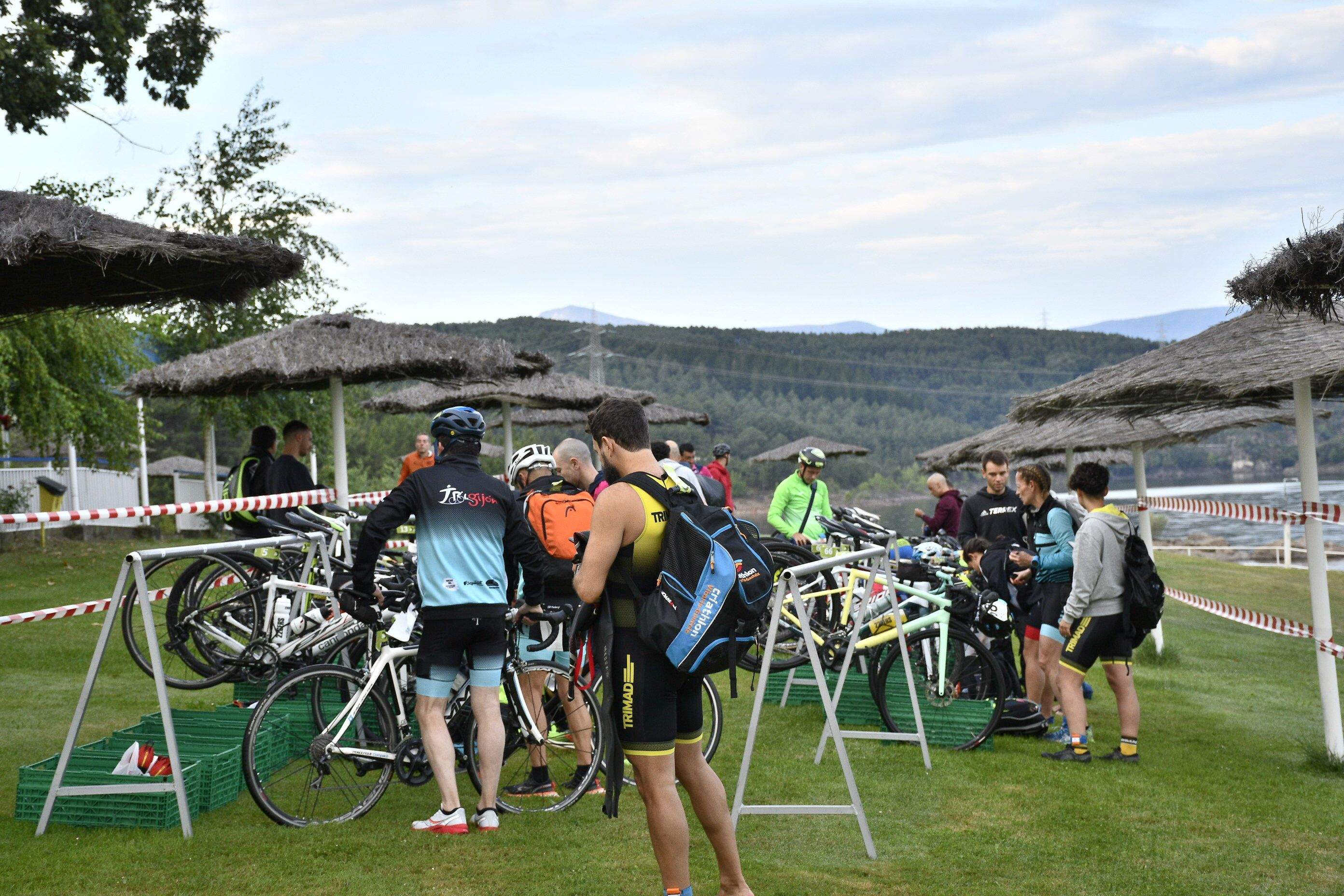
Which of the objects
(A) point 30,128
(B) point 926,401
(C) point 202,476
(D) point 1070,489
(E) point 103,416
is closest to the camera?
(D) point 1070,489

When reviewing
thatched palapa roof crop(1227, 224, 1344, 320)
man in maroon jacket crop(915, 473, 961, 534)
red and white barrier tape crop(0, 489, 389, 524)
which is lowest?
man in maroon jacket crop(915, 473, 961, 534)

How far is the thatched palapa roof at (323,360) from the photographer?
34.2ft

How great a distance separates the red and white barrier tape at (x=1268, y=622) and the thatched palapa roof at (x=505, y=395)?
27.7 feet

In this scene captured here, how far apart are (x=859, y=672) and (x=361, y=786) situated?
3.93 meters

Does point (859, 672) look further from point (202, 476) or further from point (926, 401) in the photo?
point (926, 401)

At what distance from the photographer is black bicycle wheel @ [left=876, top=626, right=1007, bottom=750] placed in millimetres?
7488

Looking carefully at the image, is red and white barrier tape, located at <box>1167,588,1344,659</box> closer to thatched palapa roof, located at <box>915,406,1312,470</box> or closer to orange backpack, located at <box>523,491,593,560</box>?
thatched palapa roof, located at <box>915,406,1312,470</box>

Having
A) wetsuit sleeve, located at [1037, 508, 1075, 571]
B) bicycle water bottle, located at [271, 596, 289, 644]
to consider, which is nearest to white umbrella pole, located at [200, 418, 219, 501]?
bicycle water bottle, located at [271, 596, 289, 644]

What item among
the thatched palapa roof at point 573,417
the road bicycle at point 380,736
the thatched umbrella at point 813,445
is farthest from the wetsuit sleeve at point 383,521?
the thatched umbrella at point 813,445

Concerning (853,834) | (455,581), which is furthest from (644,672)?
(853,834)

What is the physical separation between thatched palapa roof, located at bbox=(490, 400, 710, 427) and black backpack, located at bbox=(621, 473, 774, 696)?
15.6 metres

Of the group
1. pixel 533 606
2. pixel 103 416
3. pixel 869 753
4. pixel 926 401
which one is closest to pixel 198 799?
pixel 533 606

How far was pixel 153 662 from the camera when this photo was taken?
17.6 feet

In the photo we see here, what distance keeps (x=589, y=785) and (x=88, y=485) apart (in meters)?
27.2
